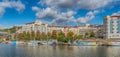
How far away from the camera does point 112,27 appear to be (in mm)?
106125

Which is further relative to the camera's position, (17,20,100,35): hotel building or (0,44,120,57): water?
(17,20,100,35): hotel building

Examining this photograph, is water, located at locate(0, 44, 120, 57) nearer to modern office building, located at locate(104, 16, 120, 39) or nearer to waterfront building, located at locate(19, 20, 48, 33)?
modern office building, located at locate(104, 16, 120, 39)

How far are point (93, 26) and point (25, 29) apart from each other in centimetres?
5200

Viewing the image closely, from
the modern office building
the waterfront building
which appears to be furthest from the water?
the waterfront building

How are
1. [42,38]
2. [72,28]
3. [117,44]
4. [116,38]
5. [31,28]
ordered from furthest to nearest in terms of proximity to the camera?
[72,28]
[31,28]
[42,38]
[116,38]
[117,44]

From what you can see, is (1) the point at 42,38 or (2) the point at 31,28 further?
(2) the point at 31,28

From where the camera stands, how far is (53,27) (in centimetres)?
18788

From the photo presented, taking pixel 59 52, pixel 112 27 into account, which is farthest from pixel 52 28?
pixel 59 52

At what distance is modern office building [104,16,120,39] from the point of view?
105m

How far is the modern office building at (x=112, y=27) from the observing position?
105 m

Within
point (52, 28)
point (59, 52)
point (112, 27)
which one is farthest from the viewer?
point (52, 28)

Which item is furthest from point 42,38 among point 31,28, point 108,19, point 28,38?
point 31,28

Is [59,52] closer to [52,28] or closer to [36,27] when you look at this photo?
[36,27]

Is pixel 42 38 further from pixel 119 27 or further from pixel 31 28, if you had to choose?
pixel 31 28
